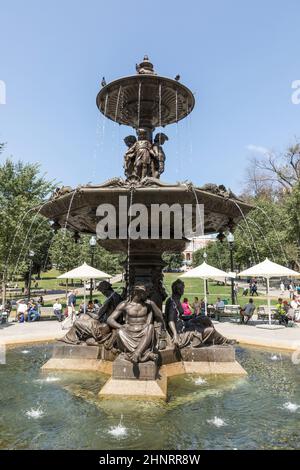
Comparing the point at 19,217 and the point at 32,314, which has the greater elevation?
the point at 19,217

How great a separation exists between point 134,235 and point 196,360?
320cm

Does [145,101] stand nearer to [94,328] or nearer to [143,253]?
[143,253]

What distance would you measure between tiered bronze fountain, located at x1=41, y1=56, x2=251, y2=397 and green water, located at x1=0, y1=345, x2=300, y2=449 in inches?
20.1

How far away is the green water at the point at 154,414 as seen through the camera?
4.37 meters

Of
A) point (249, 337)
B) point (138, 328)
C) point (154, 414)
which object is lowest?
point (154, 414)

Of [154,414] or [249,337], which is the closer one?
[154,414]

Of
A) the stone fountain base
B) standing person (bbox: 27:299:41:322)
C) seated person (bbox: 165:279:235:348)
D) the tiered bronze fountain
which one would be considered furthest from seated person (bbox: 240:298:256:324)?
standing person (bbox: 27:299:41:322)

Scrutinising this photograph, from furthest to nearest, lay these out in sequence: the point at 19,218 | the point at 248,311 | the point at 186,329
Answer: the point at 19,218 < the point at 248,311 < the point at 186,329

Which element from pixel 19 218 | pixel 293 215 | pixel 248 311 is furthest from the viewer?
pixel 293 215

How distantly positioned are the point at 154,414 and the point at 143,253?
4.48 metres

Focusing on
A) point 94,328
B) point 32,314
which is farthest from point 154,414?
point 32,314

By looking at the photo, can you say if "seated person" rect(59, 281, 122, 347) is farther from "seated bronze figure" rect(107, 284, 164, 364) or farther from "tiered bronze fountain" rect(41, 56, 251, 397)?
"seated bronze figure" rect(107, 284, 164, 364)

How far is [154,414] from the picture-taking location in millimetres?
5273

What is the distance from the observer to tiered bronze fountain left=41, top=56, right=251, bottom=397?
22.6 ft
